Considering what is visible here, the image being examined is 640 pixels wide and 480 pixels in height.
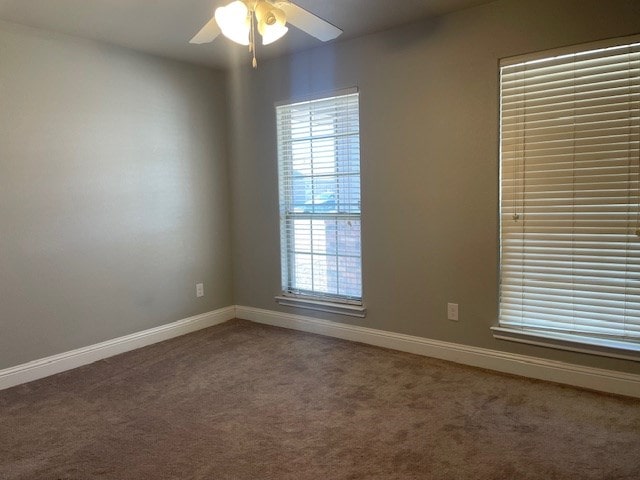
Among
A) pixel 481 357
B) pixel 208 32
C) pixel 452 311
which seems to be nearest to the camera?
pixel 208 32

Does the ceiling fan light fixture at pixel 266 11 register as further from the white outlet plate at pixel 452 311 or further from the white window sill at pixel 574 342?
the white window sill at pixel 574 342

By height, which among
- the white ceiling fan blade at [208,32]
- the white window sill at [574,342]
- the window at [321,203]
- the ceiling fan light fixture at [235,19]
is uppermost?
the white ceiling fan blade at [208,32]

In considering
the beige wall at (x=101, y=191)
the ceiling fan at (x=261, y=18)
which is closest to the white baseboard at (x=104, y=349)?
the beige wall at (x=101, y=191)

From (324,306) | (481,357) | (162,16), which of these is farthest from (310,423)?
(162,16)

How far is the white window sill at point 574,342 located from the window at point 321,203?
3.68 ft

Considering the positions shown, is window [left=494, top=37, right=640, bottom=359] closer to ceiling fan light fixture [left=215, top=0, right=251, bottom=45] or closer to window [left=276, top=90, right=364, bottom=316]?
window [left=276, top=90, right=364, bottom=316]

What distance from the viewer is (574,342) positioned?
2.77 m

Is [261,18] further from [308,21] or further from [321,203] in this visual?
[321,203]

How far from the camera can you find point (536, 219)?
289cm

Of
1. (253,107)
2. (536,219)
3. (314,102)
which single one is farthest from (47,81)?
(536,219)

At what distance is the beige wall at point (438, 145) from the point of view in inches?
111

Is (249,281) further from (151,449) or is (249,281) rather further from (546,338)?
(546,338)

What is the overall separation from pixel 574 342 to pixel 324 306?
1837mm

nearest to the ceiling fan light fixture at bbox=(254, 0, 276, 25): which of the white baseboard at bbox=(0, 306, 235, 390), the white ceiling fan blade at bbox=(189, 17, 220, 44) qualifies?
the white ceiling fan blade at bbox=(189, 17, 220, 44)
